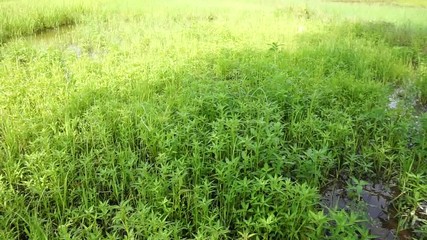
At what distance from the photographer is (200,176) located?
11.0ft

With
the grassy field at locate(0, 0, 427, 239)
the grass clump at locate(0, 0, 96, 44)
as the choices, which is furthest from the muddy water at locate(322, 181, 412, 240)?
the grass clump at locate(0, 0, 96, 44)

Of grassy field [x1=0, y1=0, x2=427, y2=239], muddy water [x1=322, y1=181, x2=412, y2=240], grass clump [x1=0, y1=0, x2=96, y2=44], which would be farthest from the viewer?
grass clump [x1=0, y1=0, x2=96, y2=44]

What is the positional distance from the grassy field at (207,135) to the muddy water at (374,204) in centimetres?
7

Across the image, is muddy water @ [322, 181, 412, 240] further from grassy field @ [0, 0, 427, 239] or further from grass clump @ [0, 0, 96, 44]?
grass clump @ [0, 0, 96, 44]

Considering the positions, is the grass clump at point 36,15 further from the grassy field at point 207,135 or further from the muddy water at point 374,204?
the muddy water at point 374,204

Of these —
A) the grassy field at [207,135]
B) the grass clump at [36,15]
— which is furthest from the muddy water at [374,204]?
the grass clump at [36,15]

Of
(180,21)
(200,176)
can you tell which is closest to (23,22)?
(180,21)

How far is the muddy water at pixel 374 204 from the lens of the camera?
2977mm

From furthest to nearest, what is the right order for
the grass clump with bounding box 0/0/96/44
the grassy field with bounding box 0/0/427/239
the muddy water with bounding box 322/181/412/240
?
the grass clump with bounding box 0/0/96/44
the muddy water with bounding box 322/181/412/240
the grassy field with bounding box 0/0/427/239

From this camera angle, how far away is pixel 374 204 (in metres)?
3.33

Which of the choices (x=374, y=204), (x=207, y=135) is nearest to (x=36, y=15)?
(x=207, y=135)

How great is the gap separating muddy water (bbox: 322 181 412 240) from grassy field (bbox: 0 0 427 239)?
0.07 meters

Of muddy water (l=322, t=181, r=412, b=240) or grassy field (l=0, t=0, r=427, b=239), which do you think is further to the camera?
muddy water (l=322, t=181, r=412, b=240)

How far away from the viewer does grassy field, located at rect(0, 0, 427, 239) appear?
2.83m
